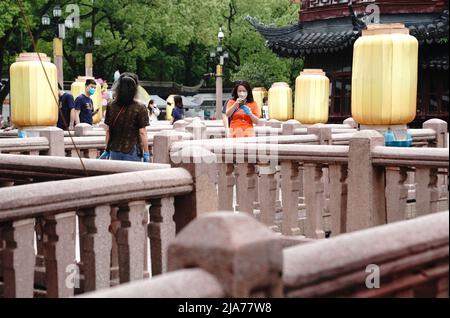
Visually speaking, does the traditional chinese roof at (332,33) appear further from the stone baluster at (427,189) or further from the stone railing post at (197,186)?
the stone railing post at (197,186)

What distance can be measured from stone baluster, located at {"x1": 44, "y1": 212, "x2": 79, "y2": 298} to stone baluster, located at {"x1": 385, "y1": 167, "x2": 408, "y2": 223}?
3.23m

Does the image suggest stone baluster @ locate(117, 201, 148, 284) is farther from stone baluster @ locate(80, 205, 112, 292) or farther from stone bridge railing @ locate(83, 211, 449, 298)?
stone bridge railing @ locate(83, 211, 449, 298)

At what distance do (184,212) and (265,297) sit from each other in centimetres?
261

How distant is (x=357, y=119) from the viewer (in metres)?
8.15

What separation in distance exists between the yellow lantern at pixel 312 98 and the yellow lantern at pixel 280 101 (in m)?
5.94

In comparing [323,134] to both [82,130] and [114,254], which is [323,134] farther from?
[114,254]

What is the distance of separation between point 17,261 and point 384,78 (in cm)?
483

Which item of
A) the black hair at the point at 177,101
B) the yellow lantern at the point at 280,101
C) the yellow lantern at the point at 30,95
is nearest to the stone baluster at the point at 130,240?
the yellow lantern at the point at 30,95

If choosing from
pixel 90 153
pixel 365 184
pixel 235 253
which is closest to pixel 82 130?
pixel 90 153

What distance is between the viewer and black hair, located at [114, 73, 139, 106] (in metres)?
7.32

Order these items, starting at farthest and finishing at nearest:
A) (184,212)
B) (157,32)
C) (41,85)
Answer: (157,32) → (41,85) → (184,212)

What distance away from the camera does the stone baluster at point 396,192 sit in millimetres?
6555
